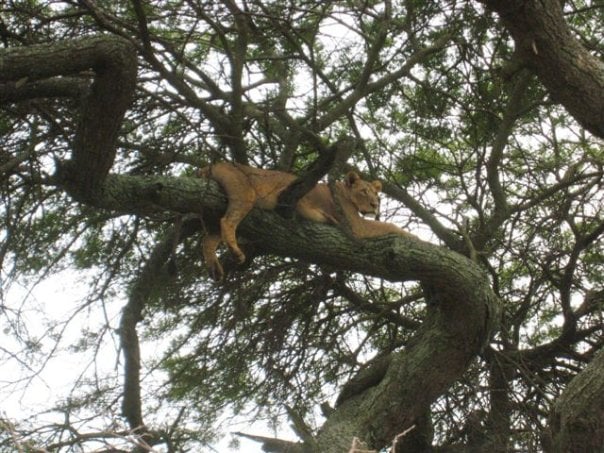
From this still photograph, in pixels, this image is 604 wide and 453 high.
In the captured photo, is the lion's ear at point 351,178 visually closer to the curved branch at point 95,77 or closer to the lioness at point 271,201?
the lioness at point 271,201

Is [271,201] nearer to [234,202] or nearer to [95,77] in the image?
[234,202]

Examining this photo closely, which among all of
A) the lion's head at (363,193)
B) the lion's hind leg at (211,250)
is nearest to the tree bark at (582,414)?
the lion's head at (363,193)

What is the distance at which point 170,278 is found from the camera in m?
7.98

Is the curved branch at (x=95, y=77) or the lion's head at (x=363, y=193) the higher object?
the lion's head at (x=363, y=193)

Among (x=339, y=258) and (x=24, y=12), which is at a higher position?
(x=24, y=12)

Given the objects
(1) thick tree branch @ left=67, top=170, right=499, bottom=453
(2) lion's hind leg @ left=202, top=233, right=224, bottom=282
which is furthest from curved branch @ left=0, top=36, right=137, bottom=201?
(2) lion's hind leg @ left=202, top=233, right=224, bottom=282

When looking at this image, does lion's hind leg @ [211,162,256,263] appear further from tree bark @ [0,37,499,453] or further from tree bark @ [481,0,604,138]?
tree bark @ [481,0,604,138]

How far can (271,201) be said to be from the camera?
6.89 m

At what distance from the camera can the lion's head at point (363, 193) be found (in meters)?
8.29

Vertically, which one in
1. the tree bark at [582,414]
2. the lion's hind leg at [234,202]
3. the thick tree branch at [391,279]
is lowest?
the tree bark at [582,414]

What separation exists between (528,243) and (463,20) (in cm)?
230

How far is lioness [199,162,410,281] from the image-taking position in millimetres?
6590

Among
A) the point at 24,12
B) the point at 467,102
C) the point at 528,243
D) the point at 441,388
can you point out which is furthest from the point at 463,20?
the point at 24,12

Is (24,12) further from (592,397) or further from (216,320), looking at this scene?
(592,397)
